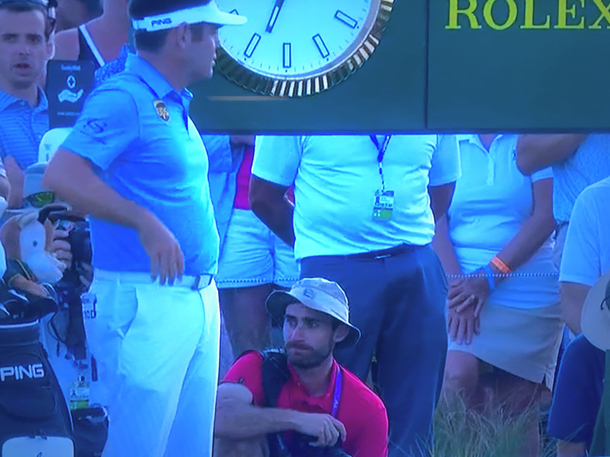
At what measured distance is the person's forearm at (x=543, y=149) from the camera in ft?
12.5

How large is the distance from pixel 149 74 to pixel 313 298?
89cm

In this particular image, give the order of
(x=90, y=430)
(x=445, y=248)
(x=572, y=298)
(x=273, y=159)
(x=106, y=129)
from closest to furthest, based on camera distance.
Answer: (x=106, y=129) < (x=90, y=430) < (x=273, y=159) < (x=445, y=248) < (x=572, y=298)

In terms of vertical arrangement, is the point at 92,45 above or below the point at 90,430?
above

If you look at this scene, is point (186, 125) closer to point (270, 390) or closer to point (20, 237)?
point (20, 237)

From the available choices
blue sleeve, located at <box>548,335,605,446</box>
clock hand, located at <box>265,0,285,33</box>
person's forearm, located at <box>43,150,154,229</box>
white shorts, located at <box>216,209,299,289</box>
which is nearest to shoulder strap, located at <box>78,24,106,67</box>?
person's forearm, located at <box>43,150,154,229</box>

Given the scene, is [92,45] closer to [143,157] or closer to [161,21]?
[161,21]

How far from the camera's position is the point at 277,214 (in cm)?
371

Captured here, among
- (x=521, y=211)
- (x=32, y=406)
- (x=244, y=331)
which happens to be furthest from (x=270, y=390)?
(x=521, y=211)

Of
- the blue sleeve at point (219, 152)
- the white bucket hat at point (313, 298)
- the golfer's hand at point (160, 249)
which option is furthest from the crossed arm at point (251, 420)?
the blue sleeve at point (219, 152)

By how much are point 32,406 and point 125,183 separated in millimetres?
741

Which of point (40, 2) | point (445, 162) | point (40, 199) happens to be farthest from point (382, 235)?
point (40, 2)

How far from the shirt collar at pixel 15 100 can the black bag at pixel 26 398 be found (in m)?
0.66

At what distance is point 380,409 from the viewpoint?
3.81 meters

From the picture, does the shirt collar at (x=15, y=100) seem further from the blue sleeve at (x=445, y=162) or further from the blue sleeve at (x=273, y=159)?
the blue sleeve at (x=445, y=162)
